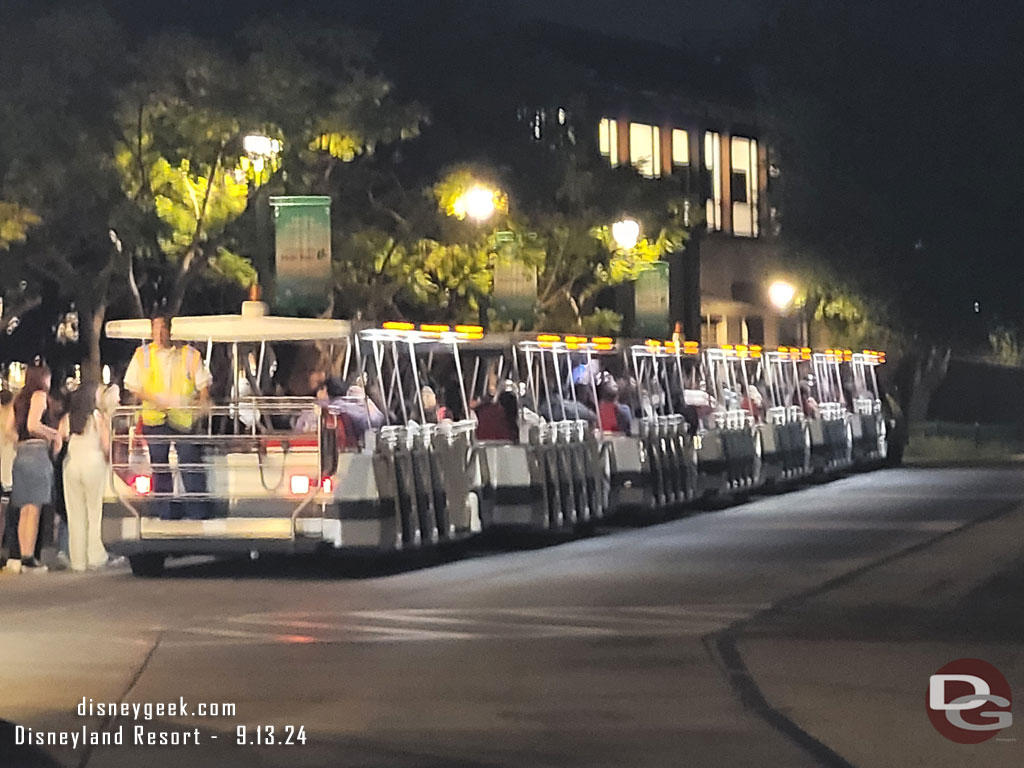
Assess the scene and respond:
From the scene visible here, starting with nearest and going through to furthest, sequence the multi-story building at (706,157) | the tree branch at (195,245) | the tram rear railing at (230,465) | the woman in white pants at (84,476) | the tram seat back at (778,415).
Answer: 1. the tram rear railing at (230,465)
2. the woman in white pants at (84,476)
3. the tree branch at (195,245)
4. the tram seat back at (778,415)
5. the multi-story building at (706,157)

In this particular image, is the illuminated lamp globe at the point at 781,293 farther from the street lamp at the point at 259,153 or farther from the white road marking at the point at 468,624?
the white road marking at the point at 468,624

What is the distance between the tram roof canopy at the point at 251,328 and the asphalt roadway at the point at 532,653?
2137mm

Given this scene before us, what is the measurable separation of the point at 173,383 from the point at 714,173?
133ft

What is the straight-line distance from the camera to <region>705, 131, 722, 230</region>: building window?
190ft

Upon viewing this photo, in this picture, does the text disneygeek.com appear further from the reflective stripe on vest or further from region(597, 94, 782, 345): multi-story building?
region(597, 94, 782, 345): multi-story building

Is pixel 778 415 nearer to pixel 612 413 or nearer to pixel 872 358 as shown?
pixel 612 413

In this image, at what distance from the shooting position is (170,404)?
1944 cm

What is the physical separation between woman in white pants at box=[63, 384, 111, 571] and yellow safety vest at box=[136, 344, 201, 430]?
68 cm

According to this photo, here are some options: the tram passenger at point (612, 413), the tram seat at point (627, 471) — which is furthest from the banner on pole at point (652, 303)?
the tram seat at point (627, 471)

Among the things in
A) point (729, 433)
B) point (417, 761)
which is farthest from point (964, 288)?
point (417, 761)

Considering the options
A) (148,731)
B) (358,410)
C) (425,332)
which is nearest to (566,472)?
(425,332)

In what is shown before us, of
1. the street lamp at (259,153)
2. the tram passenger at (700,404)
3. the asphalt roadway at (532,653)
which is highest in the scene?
the street lamp at (259,153)

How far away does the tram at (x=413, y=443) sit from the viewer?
18.9 meters

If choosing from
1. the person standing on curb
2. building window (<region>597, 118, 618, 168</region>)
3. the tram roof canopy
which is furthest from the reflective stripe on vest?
building window (<region>597, 118, 618, 168</region>)
